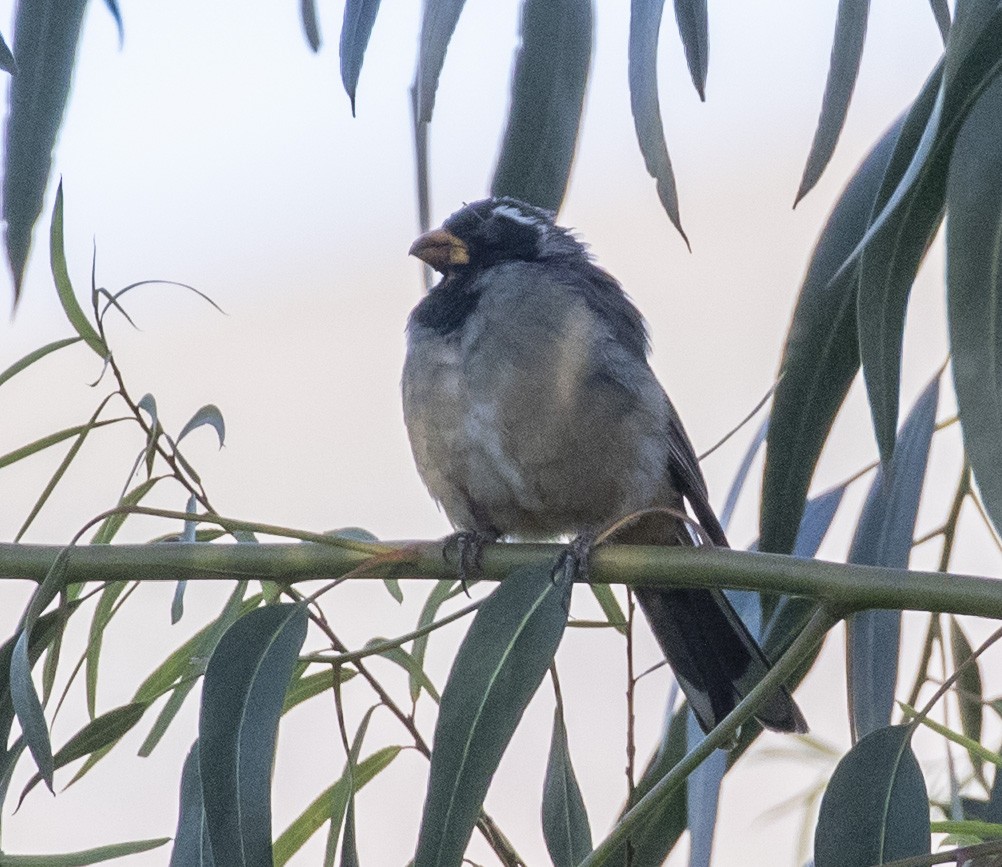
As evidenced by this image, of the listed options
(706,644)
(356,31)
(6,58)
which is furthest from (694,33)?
(706,644)

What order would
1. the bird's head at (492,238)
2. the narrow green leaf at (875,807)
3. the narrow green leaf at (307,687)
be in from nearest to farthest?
1. the narrow green leaf at (875,807)
2. the narrow green leaf at (307,687)
3. the bird's head at (492,238)

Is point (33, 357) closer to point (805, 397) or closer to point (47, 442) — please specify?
point (47, 442)

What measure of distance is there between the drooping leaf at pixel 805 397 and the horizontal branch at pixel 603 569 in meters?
0.20

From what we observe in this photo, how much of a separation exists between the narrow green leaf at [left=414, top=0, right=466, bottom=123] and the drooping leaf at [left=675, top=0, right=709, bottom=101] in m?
0.29

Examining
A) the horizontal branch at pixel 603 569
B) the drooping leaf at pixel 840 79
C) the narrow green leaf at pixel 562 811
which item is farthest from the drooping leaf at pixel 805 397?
the narrow green leaf at pixel 562 811

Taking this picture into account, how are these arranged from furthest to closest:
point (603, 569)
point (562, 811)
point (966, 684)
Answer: point (966, 684) < point (562, 811) < point (603, 569)

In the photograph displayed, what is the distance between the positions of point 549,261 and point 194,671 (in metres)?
1.42

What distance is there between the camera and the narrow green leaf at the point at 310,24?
2.12 m

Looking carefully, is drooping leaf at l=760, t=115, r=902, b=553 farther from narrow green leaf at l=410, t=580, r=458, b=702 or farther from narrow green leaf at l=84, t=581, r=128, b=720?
narrow green leaf at l=84, t=581, r=128, b=720

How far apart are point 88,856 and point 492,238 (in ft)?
6.14

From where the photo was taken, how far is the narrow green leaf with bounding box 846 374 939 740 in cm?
202

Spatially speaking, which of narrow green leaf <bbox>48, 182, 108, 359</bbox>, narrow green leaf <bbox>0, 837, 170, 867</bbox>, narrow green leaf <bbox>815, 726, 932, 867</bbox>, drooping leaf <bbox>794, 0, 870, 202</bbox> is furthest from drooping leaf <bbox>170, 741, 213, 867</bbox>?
drooping leaf <bbox>794, 0, 870, 202</bbox>

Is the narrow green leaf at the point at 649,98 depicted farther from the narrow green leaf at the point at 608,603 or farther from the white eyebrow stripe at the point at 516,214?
the white eyebrow stripe at the point at 516,214

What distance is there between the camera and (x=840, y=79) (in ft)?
6.28
